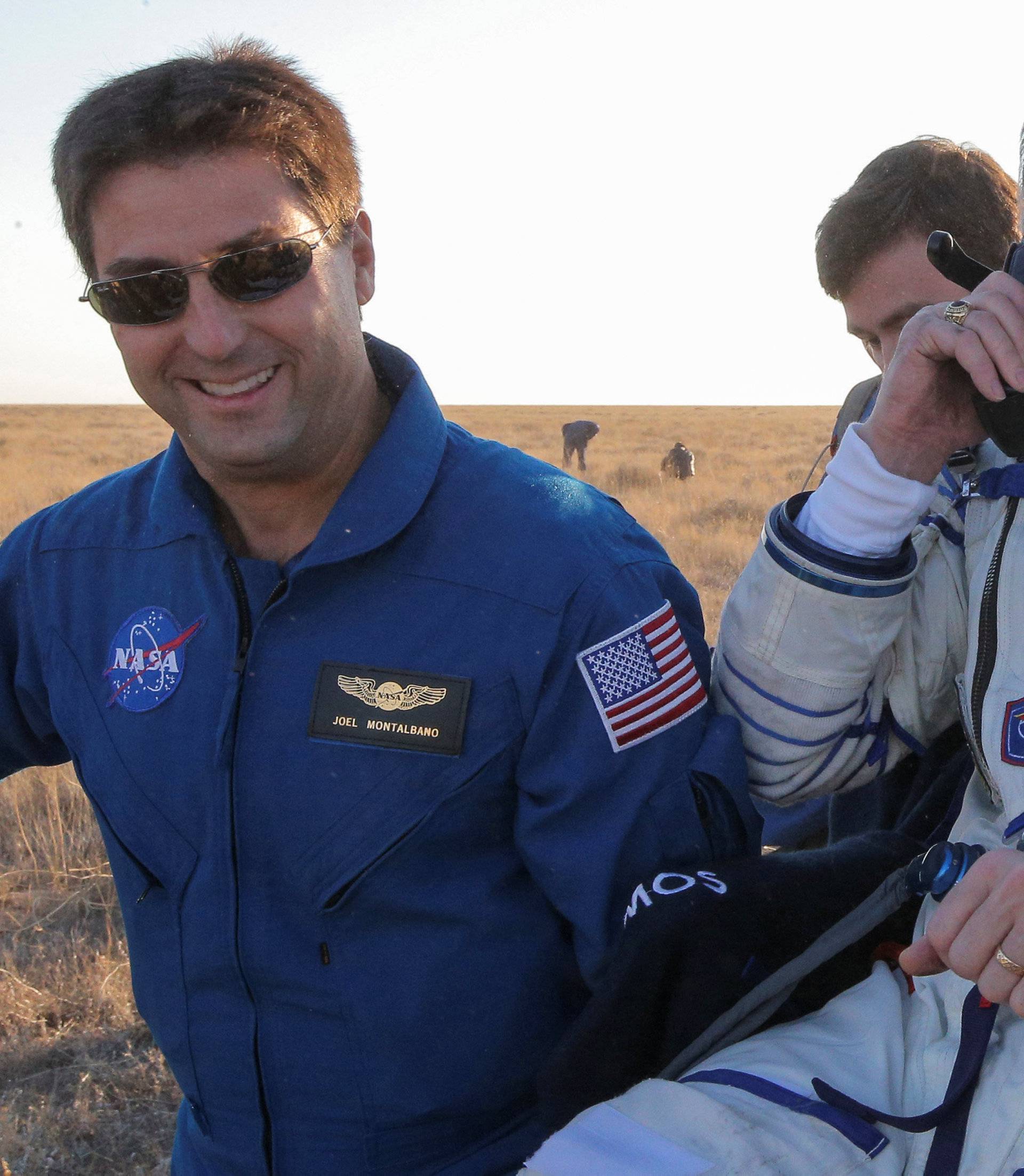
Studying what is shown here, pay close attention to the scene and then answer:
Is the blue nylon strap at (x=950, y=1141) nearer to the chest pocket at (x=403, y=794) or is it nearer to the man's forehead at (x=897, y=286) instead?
the chest pocket at (x=403, y=794)

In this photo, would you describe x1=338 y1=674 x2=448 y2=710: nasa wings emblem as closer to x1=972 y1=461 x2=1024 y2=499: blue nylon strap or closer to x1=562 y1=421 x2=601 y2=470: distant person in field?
x1=972 y1=461 x2=1024 y2=499: blue nylon strap

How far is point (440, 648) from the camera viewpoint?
6.36 ft

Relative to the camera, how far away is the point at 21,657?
236 cm

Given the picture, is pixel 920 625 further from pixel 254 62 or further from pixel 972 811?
pixel 254 62

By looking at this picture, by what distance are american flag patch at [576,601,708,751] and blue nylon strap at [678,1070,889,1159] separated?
0.56 m

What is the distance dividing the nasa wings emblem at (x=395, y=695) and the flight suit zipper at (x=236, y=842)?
21 centimetres

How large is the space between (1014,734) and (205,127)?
5.23 feet

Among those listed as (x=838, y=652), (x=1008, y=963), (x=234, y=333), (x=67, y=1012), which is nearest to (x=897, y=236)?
(x=838, y=652)

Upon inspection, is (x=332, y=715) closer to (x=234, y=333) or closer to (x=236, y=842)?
(x=236, y=842)

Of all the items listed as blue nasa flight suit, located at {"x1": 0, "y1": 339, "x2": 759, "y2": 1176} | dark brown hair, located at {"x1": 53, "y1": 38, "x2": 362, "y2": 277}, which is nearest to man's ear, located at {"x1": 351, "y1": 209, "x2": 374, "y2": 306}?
dark brown hair, located at {"x1": 53, "y1": 38, "x2": 362, "y2": 277}

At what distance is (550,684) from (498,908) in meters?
0.38

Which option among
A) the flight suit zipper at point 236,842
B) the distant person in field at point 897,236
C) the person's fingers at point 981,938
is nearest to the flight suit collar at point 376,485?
the flight suit zipper at point 236,842

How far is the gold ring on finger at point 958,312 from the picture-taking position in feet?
5.57

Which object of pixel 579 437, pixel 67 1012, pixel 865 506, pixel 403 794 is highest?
pixel 865 506
